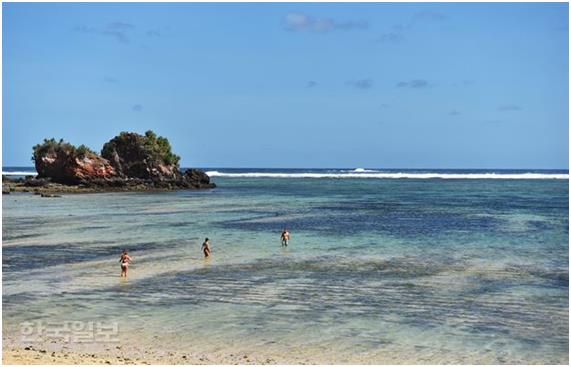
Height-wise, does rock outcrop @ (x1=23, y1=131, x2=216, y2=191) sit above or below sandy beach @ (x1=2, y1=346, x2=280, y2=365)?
above

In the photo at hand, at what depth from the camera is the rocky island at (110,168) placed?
8519 centimetres

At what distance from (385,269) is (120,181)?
67.7m

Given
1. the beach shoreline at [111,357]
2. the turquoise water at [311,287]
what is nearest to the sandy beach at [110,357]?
the beach shoreline at [111,357]

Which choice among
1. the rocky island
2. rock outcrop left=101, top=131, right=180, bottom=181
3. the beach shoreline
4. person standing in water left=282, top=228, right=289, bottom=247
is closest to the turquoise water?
person standing in water left=282, top=228, right=289, bottom=247

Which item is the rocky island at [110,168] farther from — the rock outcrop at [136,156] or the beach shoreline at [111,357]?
the beach shoreline at [111,357]

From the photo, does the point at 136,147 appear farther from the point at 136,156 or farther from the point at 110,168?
the point at 110,168

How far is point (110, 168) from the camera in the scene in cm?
9094

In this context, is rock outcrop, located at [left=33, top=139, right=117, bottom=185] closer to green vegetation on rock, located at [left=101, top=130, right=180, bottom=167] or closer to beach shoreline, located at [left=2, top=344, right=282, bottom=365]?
green vegetation on rock, located at [left=101, top=130, right=180, bottom=167]

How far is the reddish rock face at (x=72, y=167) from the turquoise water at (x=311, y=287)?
139 feet

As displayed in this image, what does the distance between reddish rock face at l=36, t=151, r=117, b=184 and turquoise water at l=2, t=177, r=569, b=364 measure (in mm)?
42373

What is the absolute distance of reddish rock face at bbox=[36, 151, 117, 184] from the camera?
8581 cm

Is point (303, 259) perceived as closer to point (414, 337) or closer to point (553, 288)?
point (553, 288)

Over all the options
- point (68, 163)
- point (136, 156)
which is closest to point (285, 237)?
point (68, 163)

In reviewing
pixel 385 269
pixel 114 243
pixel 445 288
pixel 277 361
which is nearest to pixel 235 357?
pixel 277 361
